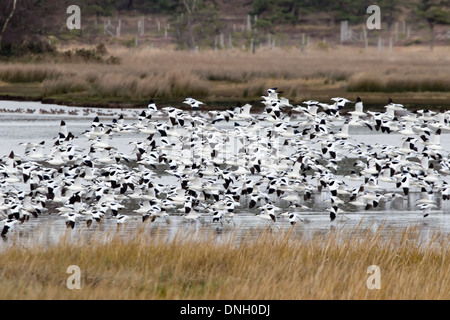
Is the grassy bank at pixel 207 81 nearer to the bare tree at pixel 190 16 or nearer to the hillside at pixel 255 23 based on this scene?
the bare tree at pixel 190 16

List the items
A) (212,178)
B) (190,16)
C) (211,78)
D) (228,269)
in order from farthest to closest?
(190,16) → (211,78) → (212,178) → (228,269)

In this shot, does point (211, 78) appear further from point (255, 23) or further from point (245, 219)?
point (255, 23)

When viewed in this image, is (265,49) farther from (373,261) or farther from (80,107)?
(373,261)

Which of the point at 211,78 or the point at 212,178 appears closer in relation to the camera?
the point at 212,178

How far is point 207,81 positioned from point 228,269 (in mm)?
31811

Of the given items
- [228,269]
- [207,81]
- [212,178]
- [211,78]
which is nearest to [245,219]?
[212,178]

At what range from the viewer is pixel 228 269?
36.4 ft

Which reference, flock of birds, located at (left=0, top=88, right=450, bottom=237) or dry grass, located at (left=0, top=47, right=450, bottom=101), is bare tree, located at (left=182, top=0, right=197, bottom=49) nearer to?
dry grass, located at (left=0, top=47, right=450, bottom=101)

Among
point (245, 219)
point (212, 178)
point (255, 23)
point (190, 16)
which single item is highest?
point (190, 16)

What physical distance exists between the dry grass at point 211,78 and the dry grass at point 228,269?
2794cm
